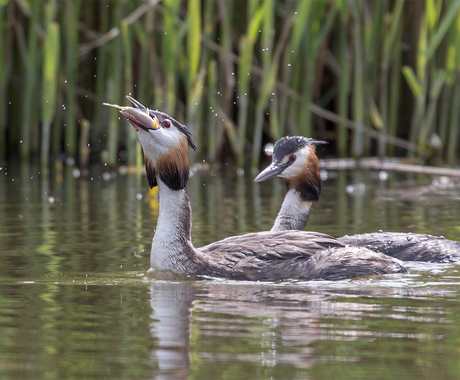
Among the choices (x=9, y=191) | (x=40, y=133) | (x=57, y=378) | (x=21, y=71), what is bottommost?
(x=57, y=378)

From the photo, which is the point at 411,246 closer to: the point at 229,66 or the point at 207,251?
the point at 207,251

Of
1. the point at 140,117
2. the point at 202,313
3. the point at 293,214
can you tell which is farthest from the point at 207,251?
the point at 202,313

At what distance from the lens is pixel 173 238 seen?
17.3 feet

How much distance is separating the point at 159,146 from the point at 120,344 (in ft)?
6.16

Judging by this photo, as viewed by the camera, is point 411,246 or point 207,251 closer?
point 207,251

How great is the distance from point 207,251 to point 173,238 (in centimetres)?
26

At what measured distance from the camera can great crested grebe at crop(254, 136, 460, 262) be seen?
239 inches

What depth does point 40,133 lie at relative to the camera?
1338 cm

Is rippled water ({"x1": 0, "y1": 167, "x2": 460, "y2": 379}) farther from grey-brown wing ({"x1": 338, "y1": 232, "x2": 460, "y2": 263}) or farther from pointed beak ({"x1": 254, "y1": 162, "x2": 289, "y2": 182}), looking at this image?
pointed beak ({"x1": 254, "y1": 162, "x2": 289, "y2": 182})

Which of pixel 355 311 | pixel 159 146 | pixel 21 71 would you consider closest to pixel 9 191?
pixel 21 71

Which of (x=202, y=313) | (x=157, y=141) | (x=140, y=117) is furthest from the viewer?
(x=157, y=141)

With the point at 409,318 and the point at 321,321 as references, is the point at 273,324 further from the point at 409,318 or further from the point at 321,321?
the point at 409,318

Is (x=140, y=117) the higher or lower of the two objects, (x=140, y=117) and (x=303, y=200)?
the higher

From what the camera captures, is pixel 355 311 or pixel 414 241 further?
pixel 414 241
